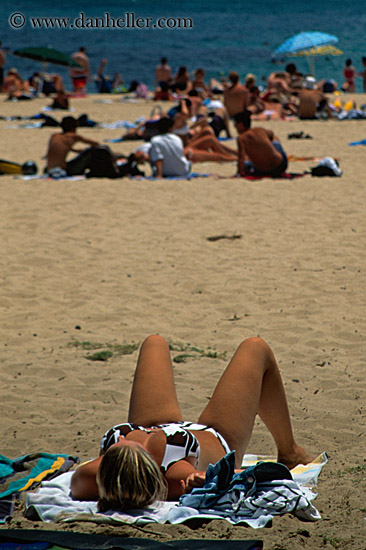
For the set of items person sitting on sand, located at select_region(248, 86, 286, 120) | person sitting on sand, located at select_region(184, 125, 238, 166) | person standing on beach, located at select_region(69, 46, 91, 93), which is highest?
person standing on beach, located at select_region(69, 46, 91, 93)

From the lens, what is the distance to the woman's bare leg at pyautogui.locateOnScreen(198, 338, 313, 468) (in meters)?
2.96

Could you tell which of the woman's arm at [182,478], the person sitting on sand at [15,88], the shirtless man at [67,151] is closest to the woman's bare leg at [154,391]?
the woman's arm at [182,478]

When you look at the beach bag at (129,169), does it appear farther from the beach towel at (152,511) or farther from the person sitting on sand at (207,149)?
the beach towel at (152,511)

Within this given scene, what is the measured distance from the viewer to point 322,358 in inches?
186

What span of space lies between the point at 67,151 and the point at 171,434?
8.65m

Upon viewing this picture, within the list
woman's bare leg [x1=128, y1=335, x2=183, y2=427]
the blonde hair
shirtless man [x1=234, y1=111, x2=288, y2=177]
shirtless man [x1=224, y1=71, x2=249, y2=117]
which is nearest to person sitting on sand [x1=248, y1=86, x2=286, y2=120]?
shirtless man [x1=224, y1=71, x2=249, y2=117]

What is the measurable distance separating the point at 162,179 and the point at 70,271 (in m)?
4.38

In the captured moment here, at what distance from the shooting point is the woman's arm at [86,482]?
2.74m

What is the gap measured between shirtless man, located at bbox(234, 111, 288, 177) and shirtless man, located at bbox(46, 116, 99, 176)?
207 cm

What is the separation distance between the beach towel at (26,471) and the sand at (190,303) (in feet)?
0.72

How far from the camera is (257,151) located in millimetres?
10516

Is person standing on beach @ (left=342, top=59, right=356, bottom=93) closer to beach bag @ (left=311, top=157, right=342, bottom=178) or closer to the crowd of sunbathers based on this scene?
the crowd of sunbathers

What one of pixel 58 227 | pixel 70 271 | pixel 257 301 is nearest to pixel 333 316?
pixel 257 301

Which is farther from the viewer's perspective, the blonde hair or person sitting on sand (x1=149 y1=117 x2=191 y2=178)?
person sitting on sand (x1=149 y1=117 x2=191 y2=178)
